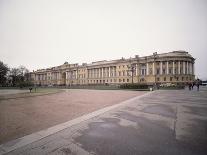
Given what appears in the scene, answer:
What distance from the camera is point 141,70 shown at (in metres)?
78.4

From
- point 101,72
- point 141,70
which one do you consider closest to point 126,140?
point 141,70

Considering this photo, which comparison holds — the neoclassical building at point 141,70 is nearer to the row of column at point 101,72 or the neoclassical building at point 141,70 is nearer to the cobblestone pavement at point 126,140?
the row of column at point 101,72

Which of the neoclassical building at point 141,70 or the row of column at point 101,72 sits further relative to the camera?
the row of column at point 101,72

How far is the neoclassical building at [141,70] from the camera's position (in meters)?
70.0

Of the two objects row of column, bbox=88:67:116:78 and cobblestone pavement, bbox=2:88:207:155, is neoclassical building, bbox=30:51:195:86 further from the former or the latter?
cobblestone pavement, bbox=2:88:207:155

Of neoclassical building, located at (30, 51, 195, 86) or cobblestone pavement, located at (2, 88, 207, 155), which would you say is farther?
neoclassical building, located at (30, 51, 195, 86)

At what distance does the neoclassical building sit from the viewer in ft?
230

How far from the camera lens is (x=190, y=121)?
22.1 feet

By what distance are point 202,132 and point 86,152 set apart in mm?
4450

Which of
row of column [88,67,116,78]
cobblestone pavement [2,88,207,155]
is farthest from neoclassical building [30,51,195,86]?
cobblestone pavement [2,88,207,155]

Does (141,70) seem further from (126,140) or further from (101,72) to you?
(126,140)

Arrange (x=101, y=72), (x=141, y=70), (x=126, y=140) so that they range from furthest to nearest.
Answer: (x=101, y=72) < (x=141, y=70) < (x=126, y=140)

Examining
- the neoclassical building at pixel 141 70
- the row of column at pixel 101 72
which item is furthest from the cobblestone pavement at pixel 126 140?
the row of column at pixel 101 72

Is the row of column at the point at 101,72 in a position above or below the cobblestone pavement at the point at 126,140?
above
